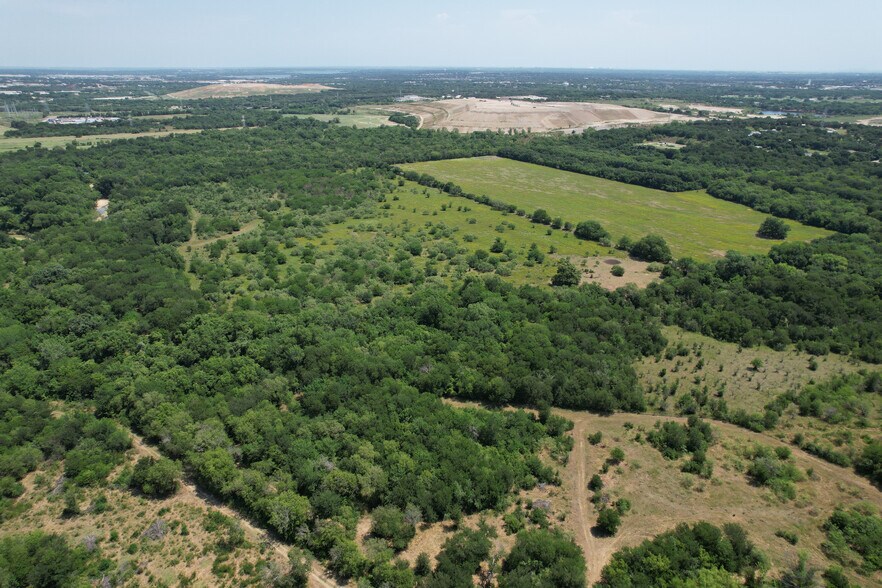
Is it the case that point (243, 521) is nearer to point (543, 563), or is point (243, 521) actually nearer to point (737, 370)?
point (543, 563)

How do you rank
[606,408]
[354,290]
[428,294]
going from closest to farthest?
1. [606,408]
2. [428,294]
3. [354,290]

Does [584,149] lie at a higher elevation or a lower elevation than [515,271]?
higher

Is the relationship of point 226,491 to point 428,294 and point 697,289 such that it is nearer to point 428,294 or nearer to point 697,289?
point 428,294

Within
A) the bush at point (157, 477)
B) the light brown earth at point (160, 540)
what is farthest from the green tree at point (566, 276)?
the bush at point (157, 477)

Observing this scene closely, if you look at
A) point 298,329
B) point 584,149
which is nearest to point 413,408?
point 298,329

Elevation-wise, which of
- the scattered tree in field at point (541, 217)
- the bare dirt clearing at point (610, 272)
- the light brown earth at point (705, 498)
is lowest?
the light brown earth at point (705, 498)

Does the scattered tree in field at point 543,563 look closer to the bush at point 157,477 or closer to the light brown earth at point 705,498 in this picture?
the light brown earth at point 705,498

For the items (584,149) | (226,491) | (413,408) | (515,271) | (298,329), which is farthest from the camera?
(584,149)

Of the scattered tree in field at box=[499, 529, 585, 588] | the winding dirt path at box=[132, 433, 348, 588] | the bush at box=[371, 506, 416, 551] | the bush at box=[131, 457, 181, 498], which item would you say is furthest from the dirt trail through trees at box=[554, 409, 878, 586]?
the bush at box=[131, 457, 181, 498]
